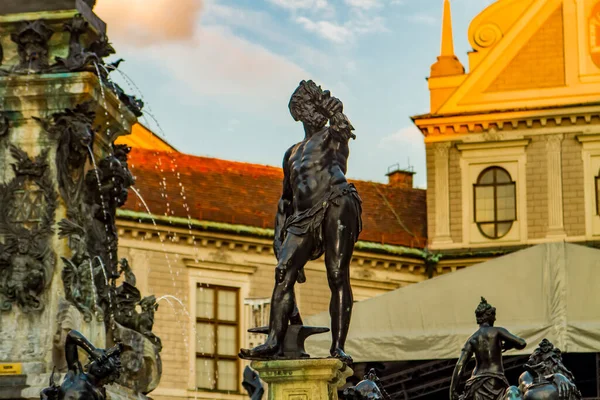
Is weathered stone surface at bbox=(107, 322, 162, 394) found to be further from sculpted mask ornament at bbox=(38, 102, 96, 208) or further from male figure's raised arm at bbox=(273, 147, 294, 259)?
male figure's raised arm at bbox=(273, 147, 294, 259)

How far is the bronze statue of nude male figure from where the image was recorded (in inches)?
546

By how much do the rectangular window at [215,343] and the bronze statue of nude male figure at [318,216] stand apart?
28595 millimetres

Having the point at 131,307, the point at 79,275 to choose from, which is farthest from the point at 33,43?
the point at 131,307

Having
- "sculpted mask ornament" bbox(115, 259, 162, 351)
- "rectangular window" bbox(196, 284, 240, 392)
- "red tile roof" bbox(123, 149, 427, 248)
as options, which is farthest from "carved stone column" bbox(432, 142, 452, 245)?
"sculpted mask ornament" bbox(115, 259, 162, 351)

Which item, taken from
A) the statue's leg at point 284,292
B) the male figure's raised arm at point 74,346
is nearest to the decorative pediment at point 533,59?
the statue's leg at point 284,292

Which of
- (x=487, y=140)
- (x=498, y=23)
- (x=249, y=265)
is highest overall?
(x=498, y=23)

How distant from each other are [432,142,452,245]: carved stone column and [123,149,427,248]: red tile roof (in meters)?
0.53

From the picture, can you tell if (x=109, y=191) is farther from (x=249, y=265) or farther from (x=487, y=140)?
(x=487, y=140)

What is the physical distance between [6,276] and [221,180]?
2877 cm

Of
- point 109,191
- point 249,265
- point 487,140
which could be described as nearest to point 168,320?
point 249,265

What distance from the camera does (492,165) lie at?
47.0 meters

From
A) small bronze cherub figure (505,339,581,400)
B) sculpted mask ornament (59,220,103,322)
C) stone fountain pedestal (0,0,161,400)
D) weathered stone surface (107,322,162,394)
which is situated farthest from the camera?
weathered stone surface (107,322,162,394)

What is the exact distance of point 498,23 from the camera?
47.2 m

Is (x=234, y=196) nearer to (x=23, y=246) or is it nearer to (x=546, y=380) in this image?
(x=23, y=246)
